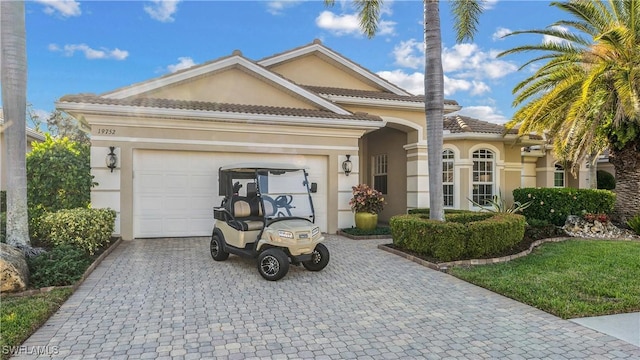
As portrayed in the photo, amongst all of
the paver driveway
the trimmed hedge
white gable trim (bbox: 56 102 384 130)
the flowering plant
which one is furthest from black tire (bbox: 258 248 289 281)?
the flowering plant

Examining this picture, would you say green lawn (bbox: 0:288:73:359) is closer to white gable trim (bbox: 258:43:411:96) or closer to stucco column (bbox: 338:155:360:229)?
stucco column (bbox: 338:155:360:229)

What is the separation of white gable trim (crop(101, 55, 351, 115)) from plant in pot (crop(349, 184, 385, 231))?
2.53m

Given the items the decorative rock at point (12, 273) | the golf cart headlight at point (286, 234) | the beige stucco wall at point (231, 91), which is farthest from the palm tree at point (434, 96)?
the decorative rock at point (12, 273)

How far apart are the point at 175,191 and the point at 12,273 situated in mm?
5037

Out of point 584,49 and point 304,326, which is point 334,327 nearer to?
point 304,326

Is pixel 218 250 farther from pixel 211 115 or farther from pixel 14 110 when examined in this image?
pixel 14 110

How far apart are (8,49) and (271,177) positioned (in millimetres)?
5088

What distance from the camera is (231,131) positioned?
1026cm

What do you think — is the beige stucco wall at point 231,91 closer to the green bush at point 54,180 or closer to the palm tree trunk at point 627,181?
the green bush at point 54,180

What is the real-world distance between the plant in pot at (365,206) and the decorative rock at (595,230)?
5712 millimetres

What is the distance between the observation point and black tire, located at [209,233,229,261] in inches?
279

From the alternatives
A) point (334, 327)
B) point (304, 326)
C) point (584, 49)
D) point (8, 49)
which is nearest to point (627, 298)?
point (334, 327)

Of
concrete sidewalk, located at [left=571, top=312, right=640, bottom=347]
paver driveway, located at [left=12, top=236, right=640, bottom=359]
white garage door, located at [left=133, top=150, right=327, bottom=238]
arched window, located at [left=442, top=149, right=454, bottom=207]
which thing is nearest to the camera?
paver driveway, located at [left=12, top=236, right=640, bottom=359]

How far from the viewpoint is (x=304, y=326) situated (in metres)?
4.21
